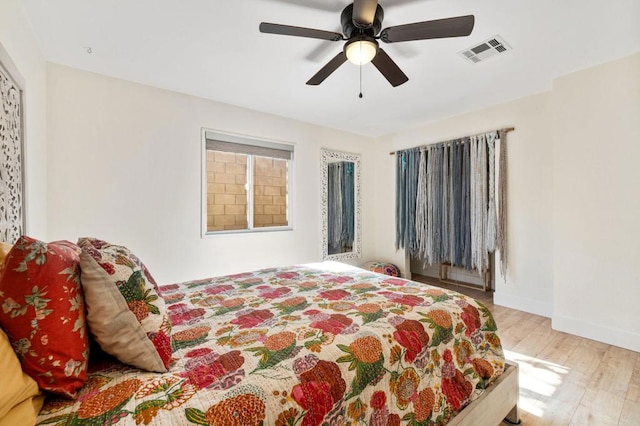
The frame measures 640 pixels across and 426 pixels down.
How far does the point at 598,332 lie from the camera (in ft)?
8.14

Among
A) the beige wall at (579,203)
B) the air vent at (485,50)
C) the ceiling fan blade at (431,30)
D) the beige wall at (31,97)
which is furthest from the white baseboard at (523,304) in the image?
the beige wall at (31,97)

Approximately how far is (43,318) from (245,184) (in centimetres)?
297

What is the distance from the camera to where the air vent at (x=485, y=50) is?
6.96 feet

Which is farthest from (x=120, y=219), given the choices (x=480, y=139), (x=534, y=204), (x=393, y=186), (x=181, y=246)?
(x=534, y=204)

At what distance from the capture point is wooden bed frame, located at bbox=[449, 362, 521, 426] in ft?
4.21

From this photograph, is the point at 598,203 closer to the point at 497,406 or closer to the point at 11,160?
the point at 497,406

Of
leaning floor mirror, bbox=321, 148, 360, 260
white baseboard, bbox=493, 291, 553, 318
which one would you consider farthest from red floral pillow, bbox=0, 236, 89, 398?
white baseboard, bbox=493, 291, 553, 318

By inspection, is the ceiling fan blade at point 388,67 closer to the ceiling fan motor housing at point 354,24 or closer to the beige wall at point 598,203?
the ceiling fan motor housing at point 354,24

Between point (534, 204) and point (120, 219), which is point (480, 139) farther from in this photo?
point (120, 219)

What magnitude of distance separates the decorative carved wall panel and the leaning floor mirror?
10.1 ft

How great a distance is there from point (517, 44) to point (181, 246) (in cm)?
357

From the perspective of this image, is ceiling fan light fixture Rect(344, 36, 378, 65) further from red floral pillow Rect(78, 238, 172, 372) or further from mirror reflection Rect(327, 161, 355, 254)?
mirror reflection Rect(327, 161, 355, 254)

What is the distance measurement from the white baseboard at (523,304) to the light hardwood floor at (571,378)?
0.32 m

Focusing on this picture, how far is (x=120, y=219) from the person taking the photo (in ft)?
8.79
